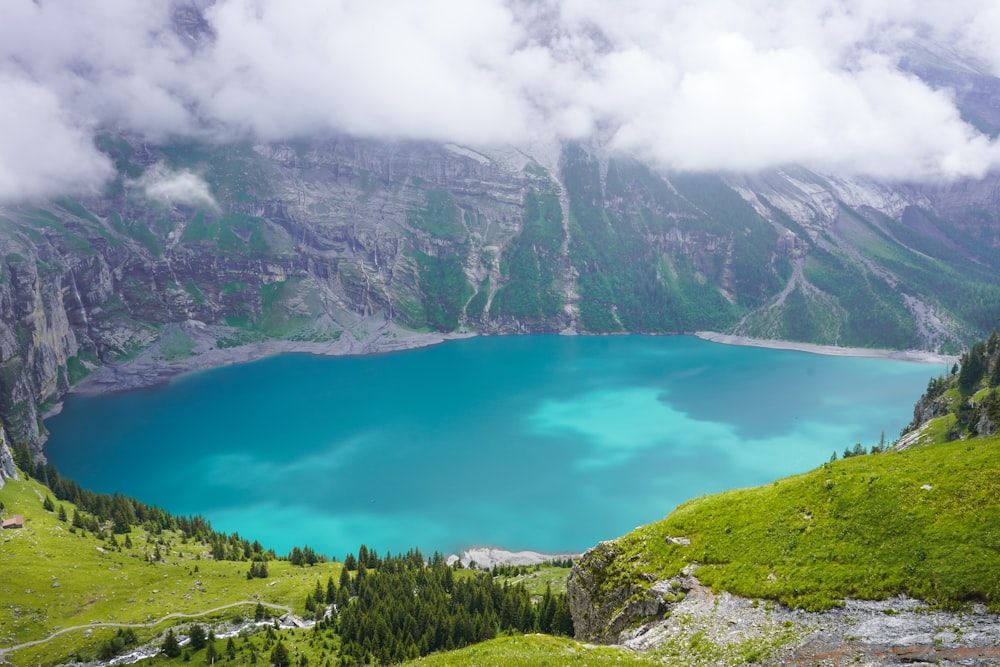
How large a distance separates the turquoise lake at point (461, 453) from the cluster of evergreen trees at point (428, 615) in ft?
110

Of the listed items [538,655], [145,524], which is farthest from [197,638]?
[145,524]

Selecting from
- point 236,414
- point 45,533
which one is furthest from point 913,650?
point 236,414

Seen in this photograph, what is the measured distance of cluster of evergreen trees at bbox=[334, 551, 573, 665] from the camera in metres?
57.2

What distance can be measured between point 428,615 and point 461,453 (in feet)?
272

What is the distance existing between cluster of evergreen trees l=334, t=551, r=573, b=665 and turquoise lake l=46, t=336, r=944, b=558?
3366cm

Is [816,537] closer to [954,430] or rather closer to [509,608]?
[954,430]

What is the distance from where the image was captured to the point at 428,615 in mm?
62094

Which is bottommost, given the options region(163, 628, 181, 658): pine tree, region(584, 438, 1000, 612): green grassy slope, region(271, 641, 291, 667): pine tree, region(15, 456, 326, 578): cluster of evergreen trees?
region(271, 641, 291, 667): pine tree

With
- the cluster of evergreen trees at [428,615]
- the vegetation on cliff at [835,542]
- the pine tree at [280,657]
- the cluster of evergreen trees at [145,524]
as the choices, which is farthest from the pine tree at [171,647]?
the vegetation on cliff at [835,542]

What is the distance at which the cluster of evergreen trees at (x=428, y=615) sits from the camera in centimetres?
5722

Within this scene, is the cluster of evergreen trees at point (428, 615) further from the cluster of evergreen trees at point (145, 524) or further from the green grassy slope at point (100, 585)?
the cluster of evergreen trees at point (145, 524)

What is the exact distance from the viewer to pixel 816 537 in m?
30.9

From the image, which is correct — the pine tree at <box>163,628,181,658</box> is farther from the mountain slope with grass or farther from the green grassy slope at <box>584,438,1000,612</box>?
the green grassy slope at <box>584,438,1000,612</box>

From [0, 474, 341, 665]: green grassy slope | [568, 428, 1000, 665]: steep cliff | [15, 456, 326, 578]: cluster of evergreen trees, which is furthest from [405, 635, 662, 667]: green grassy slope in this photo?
[15, 456, 326, 578]: cluster of evergreen trees
